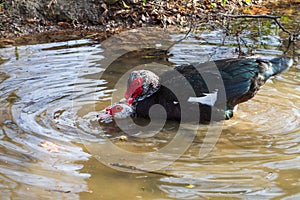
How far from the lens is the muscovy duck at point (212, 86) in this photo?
4.51 m

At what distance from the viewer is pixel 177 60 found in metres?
6.57

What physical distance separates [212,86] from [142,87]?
0.77 metres

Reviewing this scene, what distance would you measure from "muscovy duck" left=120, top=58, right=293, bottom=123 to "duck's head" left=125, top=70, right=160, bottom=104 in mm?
19

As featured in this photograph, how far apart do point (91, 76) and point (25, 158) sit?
2460 millimetres

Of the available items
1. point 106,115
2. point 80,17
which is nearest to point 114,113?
point 106,115

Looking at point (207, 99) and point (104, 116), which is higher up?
point (207, 99)

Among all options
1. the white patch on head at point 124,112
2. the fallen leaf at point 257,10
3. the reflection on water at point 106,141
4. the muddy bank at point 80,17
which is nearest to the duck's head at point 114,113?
the white patch on head at point 124,112

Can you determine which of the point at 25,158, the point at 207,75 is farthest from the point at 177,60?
the point at 25,158

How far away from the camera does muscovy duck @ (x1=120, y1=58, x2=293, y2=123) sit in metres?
4.51

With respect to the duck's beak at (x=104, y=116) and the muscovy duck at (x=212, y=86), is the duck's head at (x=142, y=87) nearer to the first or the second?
the muscovy duck at (x=212, y=86)

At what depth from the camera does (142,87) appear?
16.0ft

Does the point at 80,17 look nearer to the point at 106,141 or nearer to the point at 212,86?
the point at 212,86

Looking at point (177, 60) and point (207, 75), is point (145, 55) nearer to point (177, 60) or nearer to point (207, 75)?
point (177, 60)

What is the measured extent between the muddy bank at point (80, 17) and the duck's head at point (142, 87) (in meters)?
3.17
